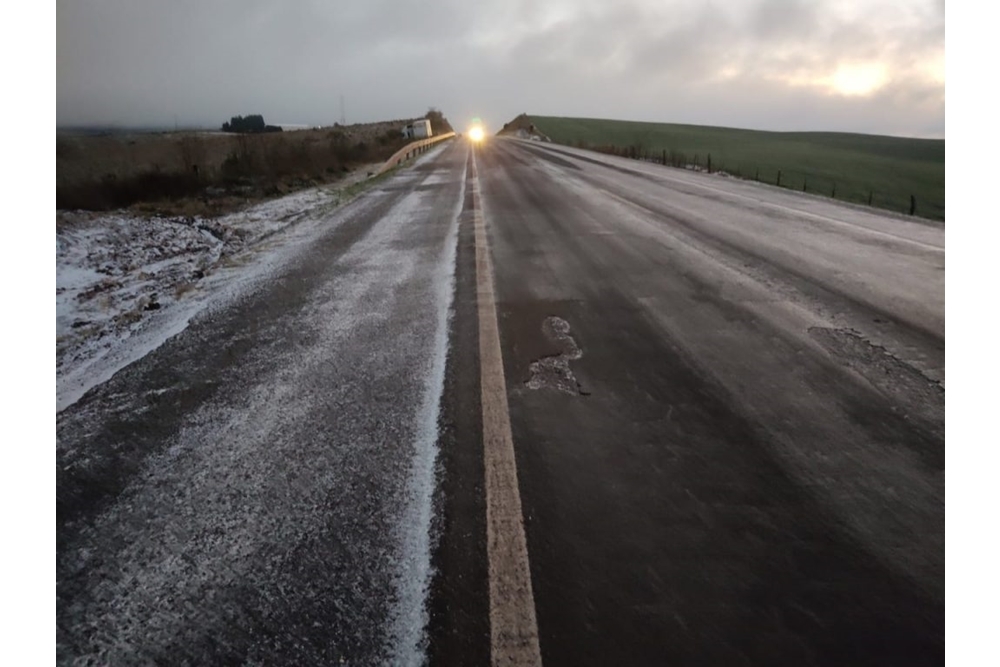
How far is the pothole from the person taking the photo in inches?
134

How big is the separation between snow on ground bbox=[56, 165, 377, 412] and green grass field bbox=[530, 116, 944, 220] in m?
24.3

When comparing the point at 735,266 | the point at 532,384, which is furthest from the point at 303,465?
the point at 735,266

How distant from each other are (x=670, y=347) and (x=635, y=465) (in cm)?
158

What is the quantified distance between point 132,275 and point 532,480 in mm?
6840

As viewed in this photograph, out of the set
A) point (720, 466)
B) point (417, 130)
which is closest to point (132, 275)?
point (720, 466)

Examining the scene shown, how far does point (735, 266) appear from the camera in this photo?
6188 mm

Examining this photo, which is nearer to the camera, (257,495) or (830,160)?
(257,495)

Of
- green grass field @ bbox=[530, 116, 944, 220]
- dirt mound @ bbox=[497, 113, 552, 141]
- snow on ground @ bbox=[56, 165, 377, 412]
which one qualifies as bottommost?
snow on ground @ bbox=[56, 165, 377, 412]

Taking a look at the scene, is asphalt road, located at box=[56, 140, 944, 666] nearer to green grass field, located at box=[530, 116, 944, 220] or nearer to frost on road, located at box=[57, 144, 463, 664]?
frost on road, located at box=[57, 144, 463, 664]

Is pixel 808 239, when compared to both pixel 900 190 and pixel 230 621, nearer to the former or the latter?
pixel 230 621

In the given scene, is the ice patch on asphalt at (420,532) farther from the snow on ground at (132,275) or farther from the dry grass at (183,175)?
the dry grass at (183,175)

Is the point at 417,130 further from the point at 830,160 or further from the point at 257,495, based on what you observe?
the point at 257,495

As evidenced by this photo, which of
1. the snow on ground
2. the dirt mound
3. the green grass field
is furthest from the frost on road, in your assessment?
the dirt mound

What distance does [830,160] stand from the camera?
5909 cm
